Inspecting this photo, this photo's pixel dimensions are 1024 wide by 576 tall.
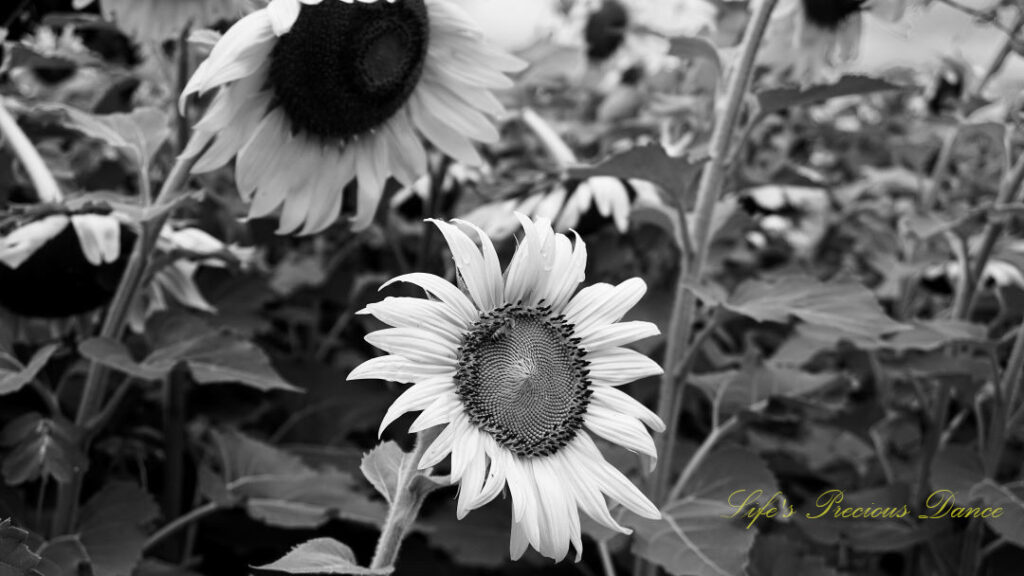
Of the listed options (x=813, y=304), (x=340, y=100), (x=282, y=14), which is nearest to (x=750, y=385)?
(x=813, y=304)

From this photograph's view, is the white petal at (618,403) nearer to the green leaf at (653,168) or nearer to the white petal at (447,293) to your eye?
the white petal at (447,293)

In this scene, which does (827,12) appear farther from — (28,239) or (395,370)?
(28,239)

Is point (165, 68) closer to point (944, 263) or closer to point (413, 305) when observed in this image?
point (413, 305)

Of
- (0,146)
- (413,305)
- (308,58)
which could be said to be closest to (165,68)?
(0,146)

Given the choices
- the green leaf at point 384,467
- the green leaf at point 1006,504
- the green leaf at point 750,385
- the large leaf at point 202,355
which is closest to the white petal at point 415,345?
the green leaf at point 384,467

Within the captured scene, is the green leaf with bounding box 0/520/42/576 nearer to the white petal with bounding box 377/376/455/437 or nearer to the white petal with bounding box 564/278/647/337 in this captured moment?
the white petal with bounding box 377/376/455/437

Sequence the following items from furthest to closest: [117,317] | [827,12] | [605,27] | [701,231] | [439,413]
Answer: [605,27] < [827,12] < [701,231] < [117,317] < [439,413]
